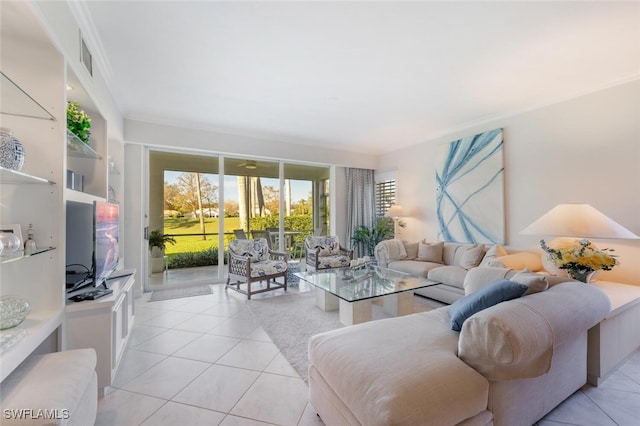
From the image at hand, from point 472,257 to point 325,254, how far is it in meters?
2.36

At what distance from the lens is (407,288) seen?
292 centimetres

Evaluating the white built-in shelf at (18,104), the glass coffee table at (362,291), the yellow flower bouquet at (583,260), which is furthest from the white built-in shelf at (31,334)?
the yellow flower bouquet at (583,260)

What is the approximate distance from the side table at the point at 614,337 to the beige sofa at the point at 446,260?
0.98 meters

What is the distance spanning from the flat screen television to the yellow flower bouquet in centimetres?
383

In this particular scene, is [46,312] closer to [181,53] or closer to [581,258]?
[181,53]

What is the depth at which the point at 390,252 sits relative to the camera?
4551mm

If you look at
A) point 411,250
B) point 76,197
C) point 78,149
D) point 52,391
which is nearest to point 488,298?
point 52,391

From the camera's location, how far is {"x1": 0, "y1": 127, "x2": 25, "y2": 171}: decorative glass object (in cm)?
138

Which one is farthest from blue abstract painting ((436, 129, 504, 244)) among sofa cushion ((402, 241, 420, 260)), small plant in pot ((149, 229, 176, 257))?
small plant in pot ((149, 229, 176, 257))

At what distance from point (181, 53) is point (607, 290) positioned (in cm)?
439

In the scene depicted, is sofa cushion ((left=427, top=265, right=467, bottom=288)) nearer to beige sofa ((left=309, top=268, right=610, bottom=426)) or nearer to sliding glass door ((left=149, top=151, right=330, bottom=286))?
beige sofa ((left=309, top=268, right=610, bottom=426))

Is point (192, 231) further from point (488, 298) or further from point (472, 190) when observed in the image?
point (472, 190)

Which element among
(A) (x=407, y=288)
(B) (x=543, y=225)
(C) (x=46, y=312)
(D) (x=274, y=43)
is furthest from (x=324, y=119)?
(C) (x=46, y=312)

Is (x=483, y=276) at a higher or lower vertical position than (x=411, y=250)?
higher
